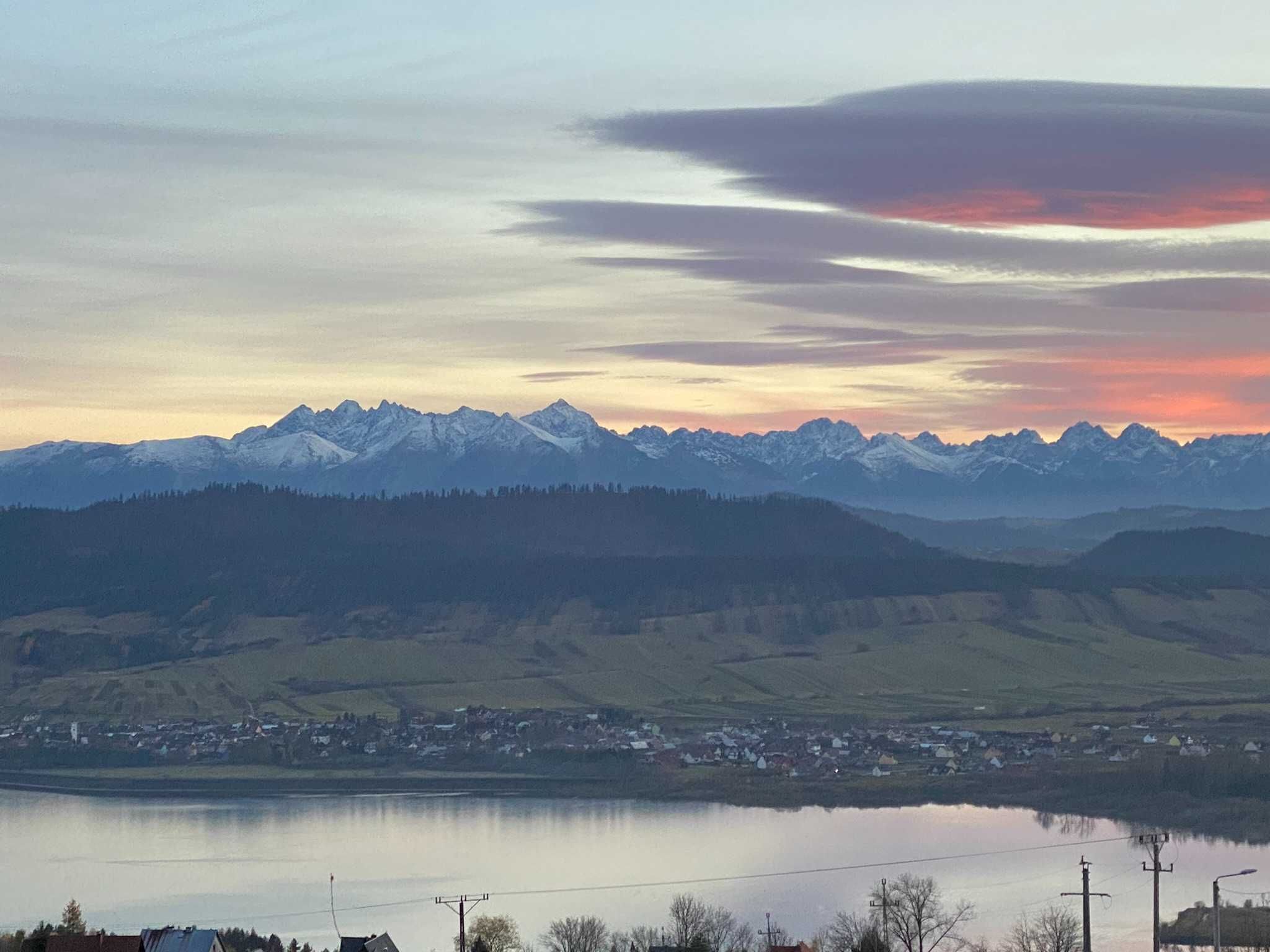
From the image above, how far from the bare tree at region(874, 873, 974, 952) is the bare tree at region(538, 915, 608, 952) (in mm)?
7108

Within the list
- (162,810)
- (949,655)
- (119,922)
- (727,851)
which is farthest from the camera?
(949,655)

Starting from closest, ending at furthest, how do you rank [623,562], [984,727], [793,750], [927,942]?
[927,942] < [793,750] < [984,727] < [623,562]

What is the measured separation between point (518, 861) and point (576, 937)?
70.9 feet

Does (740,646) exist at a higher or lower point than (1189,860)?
higher

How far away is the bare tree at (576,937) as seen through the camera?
171ft

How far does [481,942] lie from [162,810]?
50672 mm

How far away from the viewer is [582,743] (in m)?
116

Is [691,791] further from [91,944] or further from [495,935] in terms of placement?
[91,944]

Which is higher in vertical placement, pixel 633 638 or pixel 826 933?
pixel 633 638

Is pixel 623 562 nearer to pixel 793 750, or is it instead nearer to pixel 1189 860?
pixel 793 750

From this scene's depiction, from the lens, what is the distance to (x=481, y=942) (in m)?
48.5

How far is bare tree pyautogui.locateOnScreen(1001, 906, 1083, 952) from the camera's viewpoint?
167 feet

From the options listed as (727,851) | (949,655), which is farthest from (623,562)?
(727,851)

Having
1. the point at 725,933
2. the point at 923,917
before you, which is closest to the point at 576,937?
the point at 725,933
